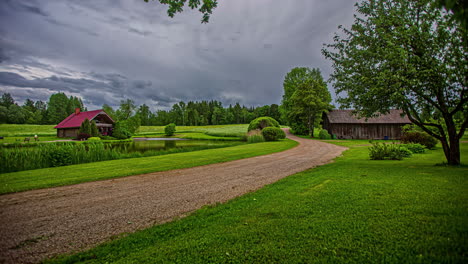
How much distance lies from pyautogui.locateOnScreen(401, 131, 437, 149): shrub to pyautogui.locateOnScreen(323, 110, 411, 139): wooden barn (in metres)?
20.2

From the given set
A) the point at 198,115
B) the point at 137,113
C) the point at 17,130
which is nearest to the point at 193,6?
the point at 17,130

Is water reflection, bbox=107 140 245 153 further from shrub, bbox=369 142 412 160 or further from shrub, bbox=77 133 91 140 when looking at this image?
shrub, bbox=369 142 412 160

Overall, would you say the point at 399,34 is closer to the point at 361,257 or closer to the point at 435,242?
the point at 435,242

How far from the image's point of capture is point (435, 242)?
2.86 m

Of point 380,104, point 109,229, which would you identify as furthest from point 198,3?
point 380,104

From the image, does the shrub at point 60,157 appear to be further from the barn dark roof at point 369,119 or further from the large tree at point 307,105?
the barn dark roof at point 369,119

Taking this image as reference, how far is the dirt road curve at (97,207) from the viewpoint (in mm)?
3789

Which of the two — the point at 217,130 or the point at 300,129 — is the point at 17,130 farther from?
the point at 300,129

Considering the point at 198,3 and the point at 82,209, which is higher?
the point at 198,3

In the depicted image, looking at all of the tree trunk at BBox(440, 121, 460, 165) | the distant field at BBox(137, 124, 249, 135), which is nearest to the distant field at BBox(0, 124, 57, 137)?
the distant field at BBox(137, 124, 249, 135)

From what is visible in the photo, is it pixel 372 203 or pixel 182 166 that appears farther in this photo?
pixel 182 166

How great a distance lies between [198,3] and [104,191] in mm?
7068

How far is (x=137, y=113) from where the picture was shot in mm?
67188

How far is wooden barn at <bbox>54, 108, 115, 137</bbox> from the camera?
134ft
